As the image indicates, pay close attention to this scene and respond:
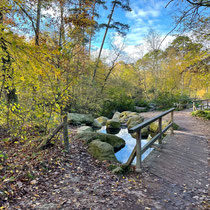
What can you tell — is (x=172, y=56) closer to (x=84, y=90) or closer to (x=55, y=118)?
(x=84, y=90)

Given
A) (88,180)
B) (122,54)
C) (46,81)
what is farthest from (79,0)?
(122,54)

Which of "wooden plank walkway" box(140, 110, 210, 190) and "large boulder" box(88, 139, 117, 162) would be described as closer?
"wooden plank walkway" box(140, 110, 210, 190)

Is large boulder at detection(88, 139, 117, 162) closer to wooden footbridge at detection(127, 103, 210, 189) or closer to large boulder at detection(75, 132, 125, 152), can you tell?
large boulder at detection(75, 132, 125, 152)

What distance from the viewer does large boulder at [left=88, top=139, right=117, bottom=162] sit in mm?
4777

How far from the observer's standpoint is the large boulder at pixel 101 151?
15.7 feet

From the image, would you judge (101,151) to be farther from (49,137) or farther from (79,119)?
(79,119)

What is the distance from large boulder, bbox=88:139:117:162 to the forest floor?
0.41m

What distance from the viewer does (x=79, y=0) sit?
593cm

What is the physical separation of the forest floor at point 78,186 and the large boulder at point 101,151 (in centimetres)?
41

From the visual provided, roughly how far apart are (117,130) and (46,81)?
318 inches

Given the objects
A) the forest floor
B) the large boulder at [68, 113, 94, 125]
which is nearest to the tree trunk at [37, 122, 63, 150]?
the forest floor

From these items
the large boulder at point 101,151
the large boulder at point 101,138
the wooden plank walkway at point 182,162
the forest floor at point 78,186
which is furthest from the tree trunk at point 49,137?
the wooden plank walkway at point 182,162

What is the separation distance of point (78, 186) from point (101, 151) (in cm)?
185

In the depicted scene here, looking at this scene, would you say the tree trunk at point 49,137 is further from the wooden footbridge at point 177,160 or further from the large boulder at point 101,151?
the wooden footbridge at point 177,160
